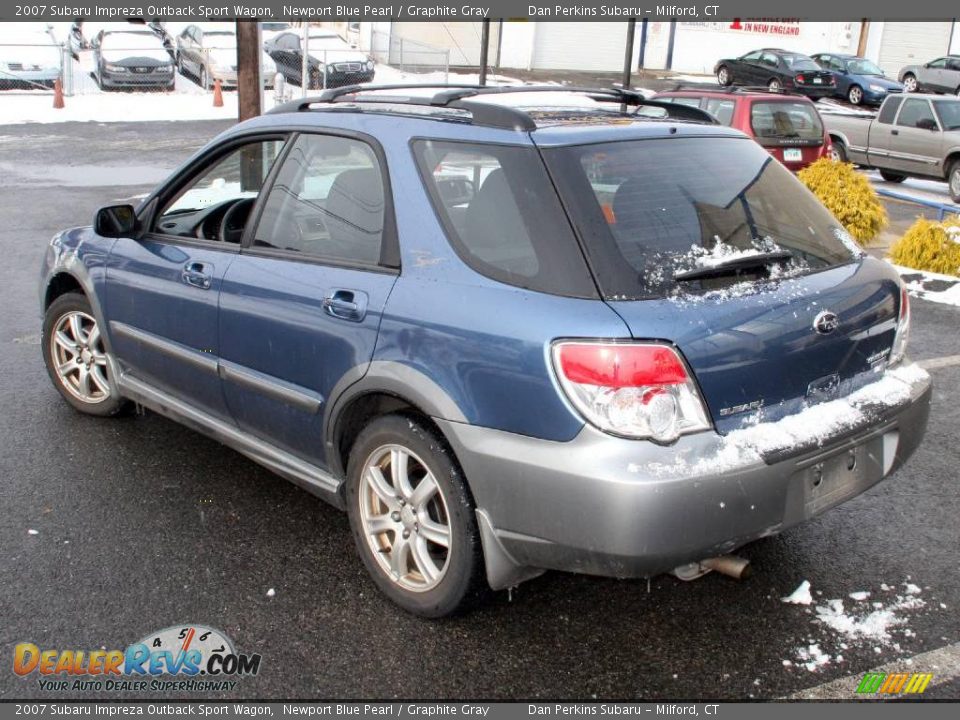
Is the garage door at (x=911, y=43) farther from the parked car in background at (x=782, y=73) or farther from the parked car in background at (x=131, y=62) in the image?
the parked car in background at (x=131, y=62)

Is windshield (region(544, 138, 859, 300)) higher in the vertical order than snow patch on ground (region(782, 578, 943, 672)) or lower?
higher

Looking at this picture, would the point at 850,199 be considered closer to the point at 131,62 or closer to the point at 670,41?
the point at 131,62

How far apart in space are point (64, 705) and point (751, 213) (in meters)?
2.73

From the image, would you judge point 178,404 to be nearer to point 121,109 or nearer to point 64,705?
point 64,705

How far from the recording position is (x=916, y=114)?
54.8ft

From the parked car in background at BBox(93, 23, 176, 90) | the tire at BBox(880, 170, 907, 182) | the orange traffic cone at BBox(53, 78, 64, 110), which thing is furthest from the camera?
the parked car in background at BBox(93, 23, 176, 90)

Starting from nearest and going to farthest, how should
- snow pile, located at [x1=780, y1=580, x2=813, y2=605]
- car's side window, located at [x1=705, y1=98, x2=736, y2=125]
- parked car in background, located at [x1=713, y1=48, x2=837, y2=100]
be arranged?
snow pile, located at [x1=780, y1=580, x2=813, y2=605] < car's side window, located at [x1=705, y1=98, x2=736, y2=125] < parked car in background, located at [x1=713, y1=48, x2=837, y2=100]

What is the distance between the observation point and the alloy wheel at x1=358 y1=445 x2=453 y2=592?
10.7 feet

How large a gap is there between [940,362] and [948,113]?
11933mm

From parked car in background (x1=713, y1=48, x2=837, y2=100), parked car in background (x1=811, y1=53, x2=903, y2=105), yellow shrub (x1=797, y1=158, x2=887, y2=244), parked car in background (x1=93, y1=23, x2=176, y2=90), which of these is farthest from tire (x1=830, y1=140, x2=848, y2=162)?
parked car in background (x1=93, y1=23, x2=176, y2=90)

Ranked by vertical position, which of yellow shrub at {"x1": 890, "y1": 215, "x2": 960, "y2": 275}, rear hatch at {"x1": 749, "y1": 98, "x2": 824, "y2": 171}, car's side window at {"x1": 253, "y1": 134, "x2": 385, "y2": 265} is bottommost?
yellow shrub at {"x1": 890, "y1": 215, "x2": 960, "y2": 275}

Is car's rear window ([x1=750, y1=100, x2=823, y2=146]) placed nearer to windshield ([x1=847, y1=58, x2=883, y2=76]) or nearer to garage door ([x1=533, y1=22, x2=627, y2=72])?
windshield ([x1=847, y1=58, x2=883, y2=76])

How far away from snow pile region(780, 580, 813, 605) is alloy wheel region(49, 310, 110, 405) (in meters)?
3.47

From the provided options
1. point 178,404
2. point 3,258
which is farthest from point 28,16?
point 178,404
